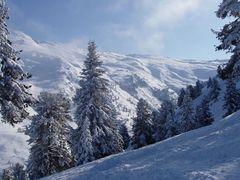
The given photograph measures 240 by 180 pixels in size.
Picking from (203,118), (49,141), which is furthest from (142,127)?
(49,141)

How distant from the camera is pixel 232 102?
198 ft

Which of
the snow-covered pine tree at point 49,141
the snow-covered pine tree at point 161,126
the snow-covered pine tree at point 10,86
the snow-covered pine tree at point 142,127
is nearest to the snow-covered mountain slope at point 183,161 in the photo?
the snow-covered pine tree at point 10,86

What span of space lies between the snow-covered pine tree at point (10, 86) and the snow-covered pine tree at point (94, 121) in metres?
14.1

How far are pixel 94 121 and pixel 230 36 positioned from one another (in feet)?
51.2

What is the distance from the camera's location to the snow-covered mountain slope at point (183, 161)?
1589 centimetres

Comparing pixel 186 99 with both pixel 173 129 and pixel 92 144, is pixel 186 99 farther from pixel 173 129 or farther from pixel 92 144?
pixel 92 144

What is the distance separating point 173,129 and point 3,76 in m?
53.7

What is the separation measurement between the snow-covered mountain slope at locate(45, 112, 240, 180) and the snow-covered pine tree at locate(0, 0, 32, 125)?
15.6 ft

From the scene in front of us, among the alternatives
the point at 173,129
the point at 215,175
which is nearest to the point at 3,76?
the point at 215,175

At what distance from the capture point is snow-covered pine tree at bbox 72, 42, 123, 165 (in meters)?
38.0

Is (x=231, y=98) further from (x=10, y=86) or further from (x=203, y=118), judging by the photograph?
(x=10, y=86)

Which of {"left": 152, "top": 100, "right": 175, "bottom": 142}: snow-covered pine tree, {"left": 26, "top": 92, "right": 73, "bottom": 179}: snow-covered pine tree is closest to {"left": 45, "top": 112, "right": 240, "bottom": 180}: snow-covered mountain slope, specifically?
{"left": 26, "top": 92, "right": 73, "bottom": 179}: snow-covered pine tree

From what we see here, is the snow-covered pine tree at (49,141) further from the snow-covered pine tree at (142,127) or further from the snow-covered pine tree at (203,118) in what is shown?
the snow-covered pine tree at (203,118)

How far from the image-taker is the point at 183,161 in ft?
58.0
